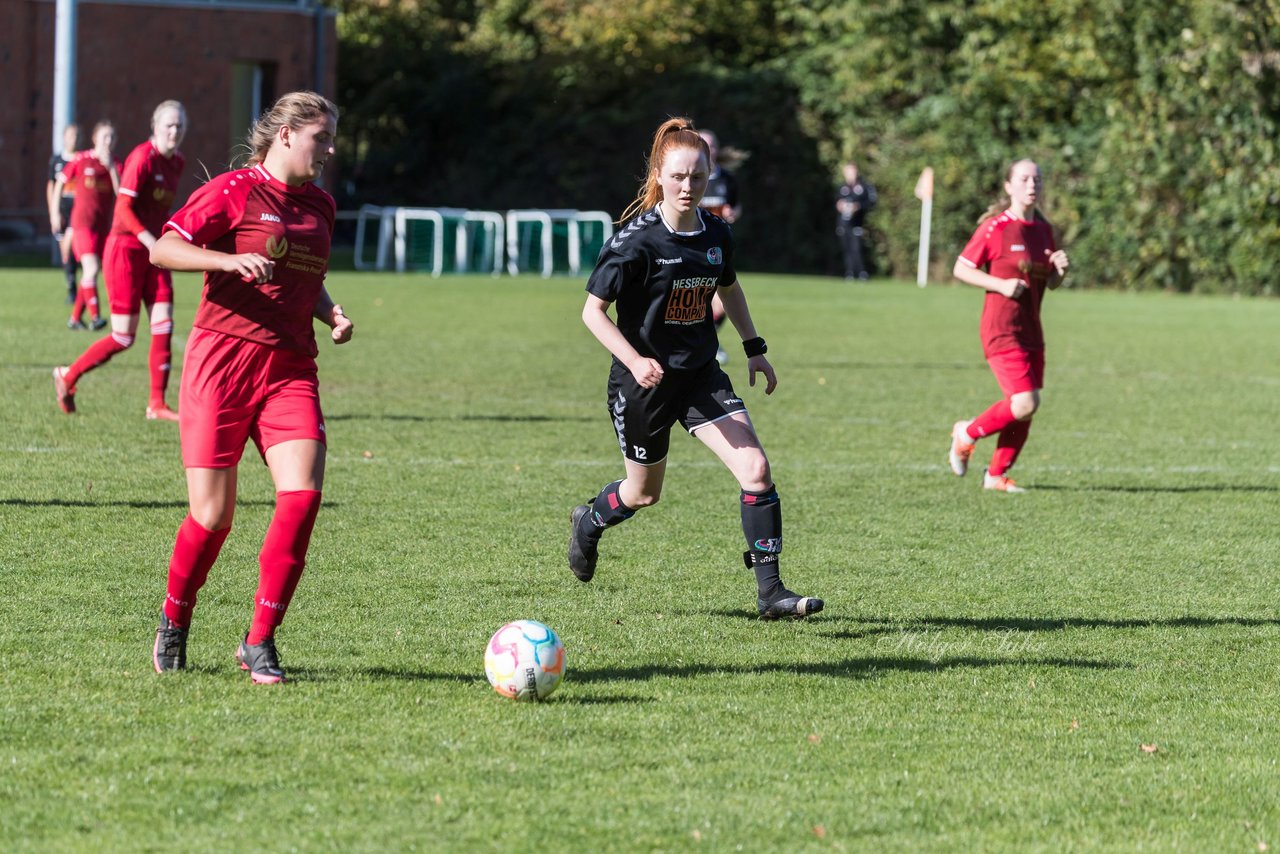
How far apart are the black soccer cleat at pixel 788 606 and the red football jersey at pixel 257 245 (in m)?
1.99

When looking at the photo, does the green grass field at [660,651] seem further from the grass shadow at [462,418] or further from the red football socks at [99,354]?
the red football socks at [99,354]

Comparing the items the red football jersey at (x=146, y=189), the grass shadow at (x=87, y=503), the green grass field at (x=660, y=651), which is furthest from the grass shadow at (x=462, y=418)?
the grass shadow at (x=87, y=503)

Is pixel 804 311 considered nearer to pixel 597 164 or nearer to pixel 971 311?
pixel 971 311

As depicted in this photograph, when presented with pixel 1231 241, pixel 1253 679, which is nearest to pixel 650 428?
pixel 1253 679

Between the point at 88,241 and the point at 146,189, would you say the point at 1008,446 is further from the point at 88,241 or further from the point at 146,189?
the point at 88,241

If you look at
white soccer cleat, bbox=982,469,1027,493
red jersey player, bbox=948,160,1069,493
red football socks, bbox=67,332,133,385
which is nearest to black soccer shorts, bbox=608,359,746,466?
red jersey player, bbox=948,160,1069,493

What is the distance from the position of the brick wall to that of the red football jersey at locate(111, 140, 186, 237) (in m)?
21.9

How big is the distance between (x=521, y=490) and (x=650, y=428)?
114 inches

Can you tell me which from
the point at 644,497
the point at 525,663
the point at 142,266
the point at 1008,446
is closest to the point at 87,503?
the point at 644,497

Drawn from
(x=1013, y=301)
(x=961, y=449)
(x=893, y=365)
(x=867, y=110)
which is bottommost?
(x=961, y=449)

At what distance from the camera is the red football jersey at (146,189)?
10.9 metres

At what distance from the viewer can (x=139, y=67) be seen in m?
34.7


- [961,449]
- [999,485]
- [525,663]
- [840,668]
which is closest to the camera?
[525,663]

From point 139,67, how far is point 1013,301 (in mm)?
28155
